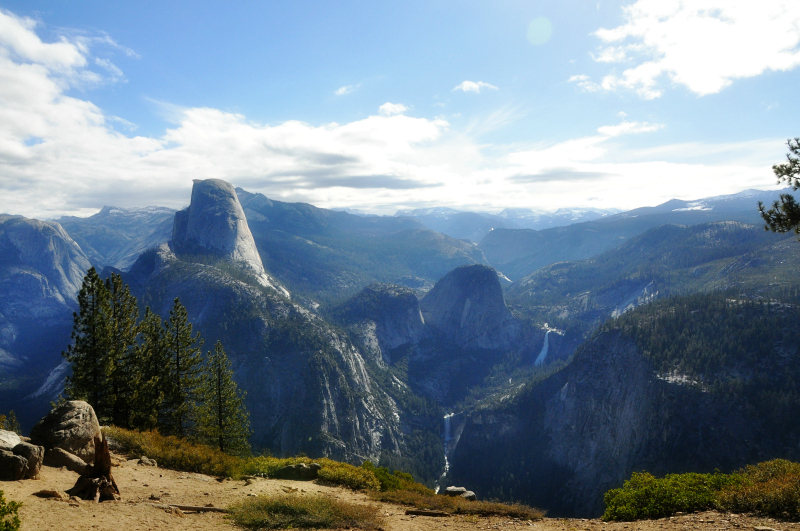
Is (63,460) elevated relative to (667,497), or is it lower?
elevated

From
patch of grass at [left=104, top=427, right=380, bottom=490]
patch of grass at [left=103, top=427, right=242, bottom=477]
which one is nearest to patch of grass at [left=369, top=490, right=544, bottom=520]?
patch of grass at [left=104, top=427, right=380, bottom=490]

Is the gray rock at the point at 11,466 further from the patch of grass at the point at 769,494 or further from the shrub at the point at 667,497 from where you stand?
the patch of grass at the point at 769,494

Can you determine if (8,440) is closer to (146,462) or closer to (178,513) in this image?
(146,462)

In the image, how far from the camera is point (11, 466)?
16.2 m

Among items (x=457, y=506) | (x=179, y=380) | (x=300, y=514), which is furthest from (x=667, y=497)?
(x=179, y=380)

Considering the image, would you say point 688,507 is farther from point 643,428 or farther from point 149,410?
point 643,428

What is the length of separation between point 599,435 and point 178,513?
13141 centimetres

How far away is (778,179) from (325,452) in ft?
384

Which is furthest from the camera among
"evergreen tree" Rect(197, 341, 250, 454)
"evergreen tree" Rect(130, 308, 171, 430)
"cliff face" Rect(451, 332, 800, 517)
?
"cliff face" Rect(451, 332, 800, 517)

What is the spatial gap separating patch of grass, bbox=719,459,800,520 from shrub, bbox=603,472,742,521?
0.83 meters

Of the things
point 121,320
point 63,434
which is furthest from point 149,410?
point 63,434

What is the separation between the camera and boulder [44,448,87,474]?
18.5 metres

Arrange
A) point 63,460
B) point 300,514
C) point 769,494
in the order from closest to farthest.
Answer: point 769,494 < point 300,514 < point 63,460

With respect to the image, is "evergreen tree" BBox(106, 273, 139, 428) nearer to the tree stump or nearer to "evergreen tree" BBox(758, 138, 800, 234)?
the tree stump
